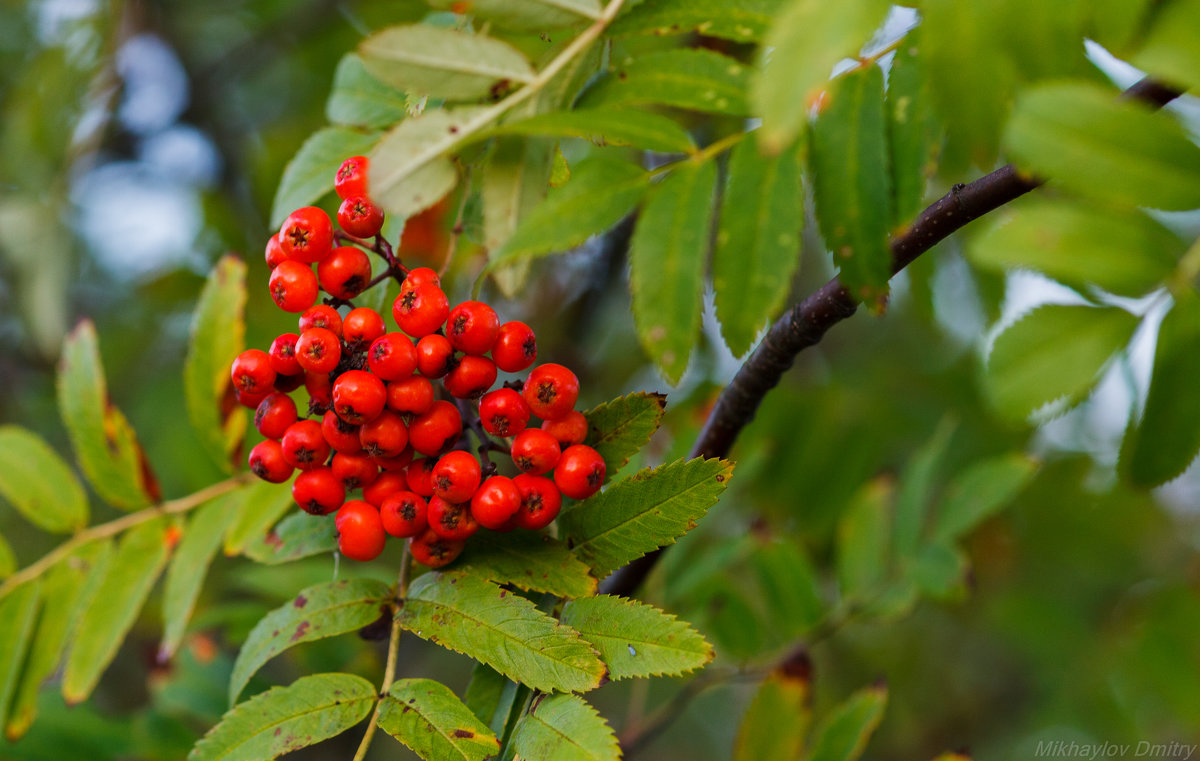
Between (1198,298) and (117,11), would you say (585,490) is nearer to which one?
(1198,298)

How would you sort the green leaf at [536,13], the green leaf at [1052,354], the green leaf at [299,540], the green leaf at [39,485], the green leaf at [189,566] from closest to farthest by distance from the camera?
the green leaf at [1052,354] → the green leaf at [536,13] → the green leaf at [299,540] → the green leaf at [189,566] → the green leaf at [39,485]

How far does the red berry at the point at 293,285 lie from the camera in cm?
96

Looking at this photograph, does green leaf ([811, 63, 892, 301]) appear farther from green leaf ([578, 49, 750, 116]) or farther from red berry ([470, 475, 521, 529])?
red berry ([470, 475, 521, 529])

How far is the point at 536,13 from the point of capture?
0.84m

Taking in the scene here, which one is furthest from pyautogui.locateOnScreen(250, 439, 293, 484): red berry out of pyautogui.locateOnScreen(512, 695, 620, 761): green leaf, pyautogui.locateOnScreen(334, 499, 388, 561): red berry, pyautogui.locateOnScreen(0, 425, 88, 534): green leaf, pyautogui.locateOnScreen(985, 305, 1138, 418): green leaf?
pyautogui.locateOnScreen(985, 305, 1138, 418): green leaf

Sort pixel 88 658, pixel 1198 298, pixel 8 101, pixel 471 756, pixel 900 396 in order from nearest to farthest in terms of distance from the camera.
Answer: pixel 1198 298 → pixel 471 756 → pixel 88 658 → pixel 900 396 → pixel 8 101

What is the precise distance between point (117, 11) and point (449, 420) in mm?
2908

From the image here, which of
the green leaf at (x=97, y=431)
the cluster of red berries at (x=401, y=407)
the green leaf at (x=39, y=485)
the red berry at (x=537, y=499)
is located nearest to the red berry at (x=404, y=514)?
the cluster of red berries at (x=401, y=407)

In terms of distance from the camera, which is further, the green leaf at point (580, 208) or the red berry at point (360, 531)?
the red berry at point (360, 531)

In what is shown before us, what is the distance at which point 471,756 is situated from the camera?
862 millimetres

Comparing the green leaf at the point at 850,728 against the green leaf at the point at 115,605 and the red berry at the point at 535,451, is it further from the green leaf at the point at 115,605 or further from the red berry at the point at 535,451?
the green leaf at the point at 115,605

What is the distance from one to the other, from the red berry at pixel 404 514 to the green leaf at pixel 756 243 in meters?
0.45

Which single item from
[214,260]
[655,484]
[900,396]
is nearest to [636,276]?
[655,484]

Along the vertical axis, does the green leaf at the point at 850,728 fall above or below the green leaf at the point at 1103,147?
below
